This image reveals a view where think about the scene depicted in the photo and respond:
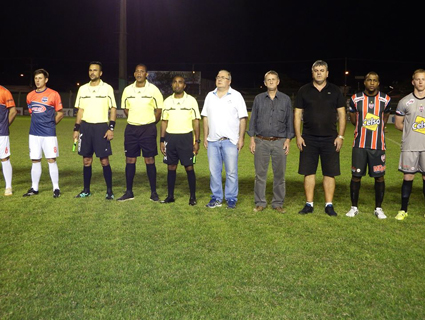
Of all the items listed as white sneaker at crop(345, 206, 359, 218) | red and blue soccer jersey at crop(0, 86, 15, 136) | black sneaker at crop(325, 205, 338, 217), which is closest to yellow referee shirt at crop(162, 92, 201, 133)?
black sneaker at crop(325, 205, 338, 217)

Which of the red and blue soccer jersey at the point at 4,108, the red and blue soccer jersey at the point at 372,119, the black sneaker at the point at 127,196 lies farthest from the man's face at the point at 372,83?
the red and blue soccer jersey at the point at 4,108

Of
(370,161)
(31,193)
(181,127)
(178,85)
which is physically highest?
(178,85)

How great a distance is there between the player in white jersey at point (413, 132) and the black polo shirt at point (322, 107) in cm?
92

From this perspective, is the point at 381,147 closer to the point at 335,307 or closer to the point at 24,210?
the point at 335,307

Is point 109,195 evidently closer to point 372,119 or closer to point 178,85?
point 178,85

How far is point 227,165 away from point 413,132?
2.67 metres

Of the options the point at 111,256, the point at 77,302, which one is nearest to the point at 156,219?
the point at 111,256

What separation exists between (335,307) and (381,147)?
3.43 metres

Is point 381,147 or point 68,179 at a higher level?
point 381,147

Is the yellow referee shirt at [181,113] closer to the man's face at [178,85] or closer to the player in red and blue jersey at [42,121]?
the man's face at [178,85]

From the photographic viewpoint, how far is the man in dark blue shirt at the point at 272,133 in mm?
6637

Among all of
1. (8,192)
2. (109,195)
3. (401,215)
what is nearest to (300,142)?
(401,215)

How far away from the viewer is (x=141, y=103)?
716 centimetres

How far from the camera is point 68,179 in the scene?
9266 millimetres
